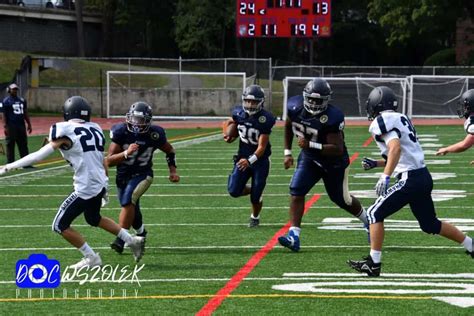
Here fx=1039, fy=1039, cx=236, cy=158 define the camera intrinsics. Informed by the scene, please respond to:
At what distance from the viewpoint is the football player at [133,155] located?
9422 millimetres

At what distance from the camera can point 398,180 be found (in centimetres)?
832

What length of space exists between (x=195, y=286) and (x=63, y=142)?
5.33 ft

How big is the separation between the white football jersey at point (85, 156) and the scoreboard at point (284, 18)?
75.6 feet

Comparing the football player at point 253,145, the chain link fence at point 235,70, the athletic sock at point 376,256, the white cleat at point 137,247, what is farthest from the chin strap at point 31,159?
Answer: the chain link fence at point 235,70

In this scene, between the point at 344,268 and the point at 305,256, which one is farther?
the point at 305,256

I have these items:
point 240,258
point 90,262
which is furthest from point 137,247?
point 240,258

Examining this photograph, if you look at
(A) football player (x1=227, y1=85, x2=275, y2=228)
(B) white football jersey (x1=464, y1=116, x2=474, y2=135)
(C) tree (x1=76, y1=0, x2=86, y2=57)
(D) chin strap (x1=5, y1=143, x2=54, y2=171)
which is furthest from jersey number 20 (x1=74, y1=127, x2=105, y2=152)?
(C) tree (x1=76, y1=0, x2=86, y2=57)

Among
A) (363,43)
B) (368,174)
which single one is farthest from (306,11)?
(363,43)

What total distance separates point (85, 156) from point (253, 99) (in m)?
2.95

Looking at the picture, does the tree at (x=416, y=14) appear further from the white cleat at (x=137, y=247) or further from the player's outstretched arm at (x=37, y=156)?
the player's outstretched arm at (x=37, y=156)

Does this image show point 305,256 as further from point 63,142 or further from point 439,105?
point 439,105

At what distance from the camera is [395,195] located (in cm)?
821

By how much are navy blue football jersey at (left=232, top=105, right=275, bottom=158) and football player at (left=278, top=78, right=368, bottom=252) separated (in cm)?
129

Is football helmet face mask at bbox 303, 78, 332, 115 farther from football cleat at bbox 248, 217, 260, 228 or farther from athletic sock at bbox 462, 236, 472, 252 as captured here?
football cleat at bbox 248, 217, 260, 228
